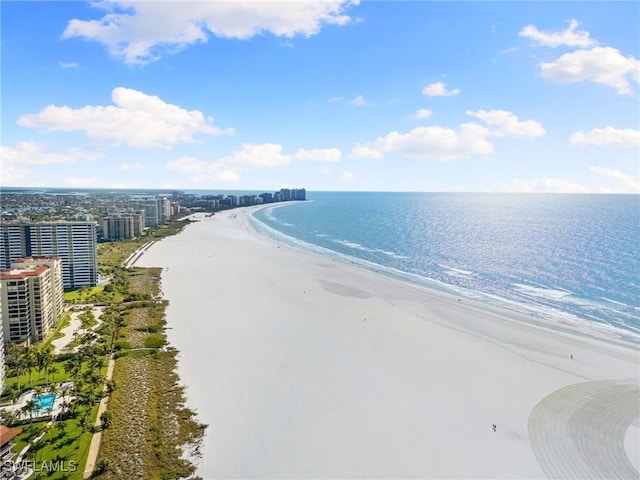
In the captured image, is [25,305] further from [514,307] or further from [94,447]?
[514,307]

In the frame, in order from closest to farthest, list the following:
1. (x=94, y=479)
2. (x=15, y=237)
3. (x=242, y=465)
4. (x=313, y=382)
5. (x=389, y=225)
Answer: (x=94, y=479) → (x=242, y=465) → (x=313, y=382) → (x=15, y=237) → (x=389, y=225)

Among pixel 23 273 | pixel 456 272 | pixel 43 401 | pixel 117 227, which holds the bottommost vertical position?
pixel 43 401

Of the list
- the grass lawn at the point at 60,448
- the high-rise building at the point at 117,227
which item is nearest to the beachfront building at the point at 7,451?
the grass lawn at the point at 60,448

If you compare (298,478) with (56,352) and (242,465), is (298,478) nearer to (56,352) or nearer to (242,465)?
(242,465)

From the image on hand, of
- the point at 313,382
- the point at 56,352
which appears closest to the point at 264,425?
the point at 313,382

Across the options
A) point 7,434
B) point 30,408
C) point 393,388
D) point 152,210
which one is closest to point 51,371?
point 30,408

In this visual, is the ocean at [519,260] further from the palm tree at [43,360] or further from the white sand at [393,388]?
the palm tree at [43,360]
